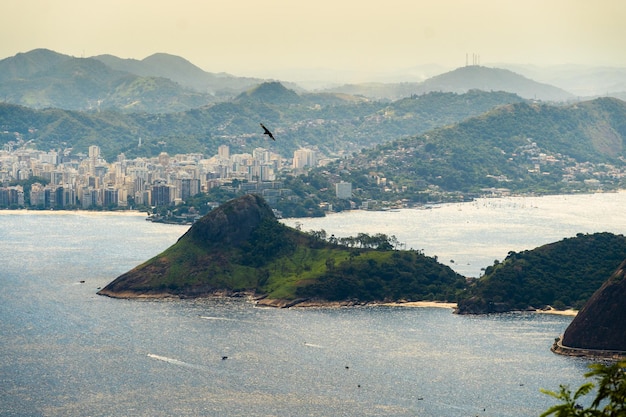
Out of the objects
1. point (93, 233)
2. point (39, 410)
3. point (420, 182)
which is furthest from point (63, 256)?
point (420, 182)

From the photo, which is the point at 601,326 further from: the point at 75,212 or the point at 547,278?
the point at 75,212

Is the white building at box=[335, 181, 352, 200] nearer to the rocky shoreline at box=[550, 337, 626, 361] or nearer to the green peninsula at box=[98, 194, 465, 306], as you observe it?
the green peninsula at box=[98, 194, 465, 306]

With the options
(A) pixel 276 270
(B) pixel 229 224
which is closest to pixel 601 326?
(A) pixel 276 270

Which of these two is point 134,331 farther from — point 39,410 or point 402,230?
point 402,230

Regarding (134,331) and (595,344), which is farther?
(134,331)

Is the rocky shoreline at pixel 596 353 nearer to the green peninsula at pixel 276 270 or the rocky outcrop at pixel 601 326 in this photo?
the rocky outcrop at pixel 601 326

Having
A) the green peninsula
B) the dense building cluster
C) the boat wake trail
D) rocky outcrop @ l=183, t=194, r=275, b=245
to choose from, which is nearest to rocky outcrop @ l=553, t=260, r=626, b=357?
the green peninsula

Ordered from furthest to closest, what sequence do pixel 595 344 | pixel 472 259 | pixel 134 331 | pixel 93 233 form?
pixel 93 233
pixel 472 259
pixel 134 331
pixel 595 344
